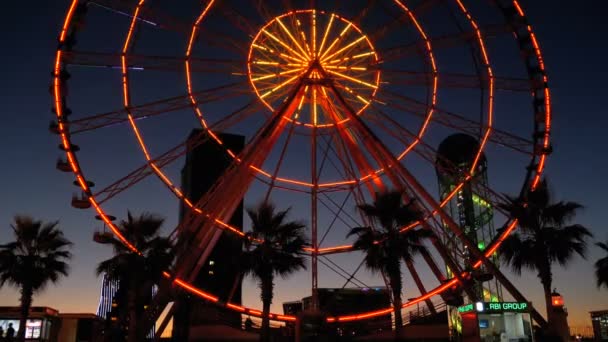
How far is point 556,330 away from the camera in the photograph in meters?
22.0

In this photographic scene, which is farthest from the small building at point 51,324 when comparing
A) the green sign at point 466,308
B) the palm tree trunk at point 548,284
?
the palm tree trunk at point 548,284

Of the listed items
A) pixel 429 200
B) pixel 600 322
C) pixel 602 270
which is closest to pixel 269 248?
pixel 429 200

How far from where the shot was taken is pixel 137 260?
77.8 feet

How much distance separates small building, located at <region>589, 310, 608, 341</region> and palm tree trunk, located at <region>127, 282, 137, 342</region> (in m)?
24.2

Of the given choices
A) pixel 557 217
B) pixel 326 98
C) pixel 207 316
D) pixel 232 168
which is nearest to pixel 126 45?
pixel 232 168

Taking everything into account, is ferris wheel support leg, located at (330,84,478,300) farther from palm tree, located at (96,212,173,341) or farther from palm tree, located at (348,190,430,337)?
palm tree, located at (96,212,173,341)

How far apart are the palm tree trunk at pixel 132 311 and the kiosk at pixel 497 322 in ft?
39.8

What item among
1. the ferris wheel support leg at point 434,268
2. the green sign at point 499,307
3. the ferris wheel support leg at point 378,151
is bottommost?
the green sign at point 499,307

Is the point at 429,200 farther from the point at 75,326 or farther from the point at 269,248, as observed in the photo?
the point at 75,326

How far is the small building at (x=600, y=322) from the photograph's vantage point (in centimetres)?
3350

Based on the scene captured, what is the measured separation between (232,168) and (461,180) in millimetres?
9518

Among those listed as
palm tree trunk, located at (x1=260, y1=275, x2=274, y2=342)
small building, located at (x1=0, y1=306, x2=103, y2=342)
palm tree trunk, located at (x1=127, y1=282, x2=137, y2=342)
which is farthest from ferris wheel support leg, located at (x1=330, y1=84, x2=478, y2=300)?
small building, located at (x1=0, y1=306, x2=103, y2=342)

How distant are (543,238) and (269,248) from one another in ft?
35.5

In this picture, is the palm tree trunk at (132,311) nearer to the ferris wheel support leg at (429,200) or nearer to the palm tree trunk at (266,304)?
the palm tree trunk at (266,304)
